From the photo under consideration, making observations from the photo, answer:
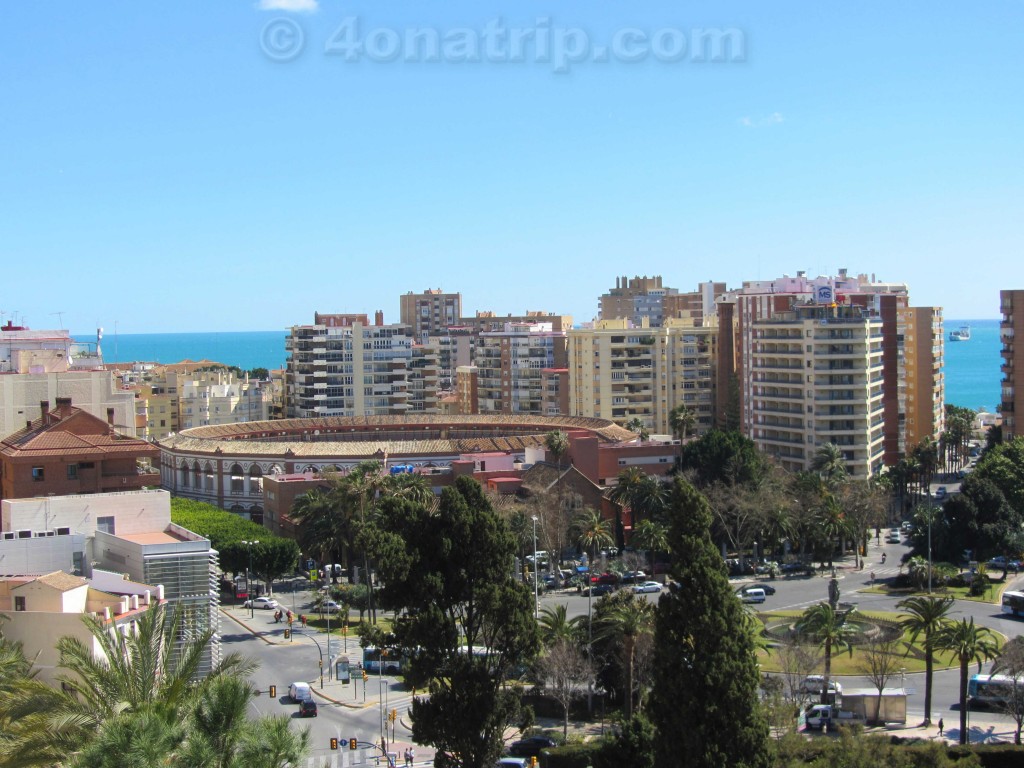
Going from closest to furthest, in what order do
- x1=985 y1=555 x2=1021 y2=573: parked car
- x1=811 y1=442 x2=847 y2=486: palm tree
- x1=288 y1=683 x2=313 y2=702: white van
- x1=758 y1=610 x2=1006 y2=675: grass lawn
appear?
x1=288 y1=683 x2=313 y2=702: white van → x1=758 y1=610 x2=1006 y2=675: grass lawn → x1=985 y1=555 x2=1021 y2=573: parked car → x1=811 y1=442 x2=847 y2=486: palm tree

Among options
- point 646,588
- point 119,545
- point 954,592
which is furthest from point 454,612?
point 954,592

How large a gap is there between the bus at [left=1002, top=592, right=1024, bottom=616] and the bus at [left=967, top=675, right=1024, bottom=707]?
12.3 m

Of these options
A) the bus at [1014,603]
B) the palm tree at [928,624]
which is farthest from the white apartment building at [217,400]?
the palm tree at [928,624]

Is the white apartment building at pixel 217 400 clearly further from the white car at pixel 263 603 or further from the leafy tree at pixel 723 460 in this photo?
the white car at pixel 263 603

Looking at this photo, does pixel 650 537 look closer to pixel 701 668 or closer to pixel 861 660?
pixel 861 660

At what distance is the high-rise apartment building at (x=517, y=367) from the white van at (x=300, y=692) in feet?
283

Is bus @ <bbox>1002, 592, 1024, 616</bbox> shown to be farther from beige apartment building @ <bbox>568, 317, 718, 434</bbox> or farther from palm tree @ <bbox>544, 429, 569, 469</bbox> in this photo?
beige apartment building @ <bbox>568, 317, 718, 434</bbox>

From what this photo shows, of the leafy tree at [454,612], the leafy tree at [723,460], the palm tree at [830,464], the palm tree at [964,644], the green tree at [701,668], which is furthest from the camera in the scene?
the palm tree at [830,464]

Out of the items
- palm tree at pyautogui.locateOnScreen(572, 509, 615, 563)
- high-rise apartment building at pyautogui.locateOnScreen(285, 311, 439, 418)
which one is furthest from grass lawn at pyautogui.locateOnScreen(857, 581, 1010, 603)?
high-rise apartment building at pyautogui.locateOnScreen(285, 311, 439, 418)

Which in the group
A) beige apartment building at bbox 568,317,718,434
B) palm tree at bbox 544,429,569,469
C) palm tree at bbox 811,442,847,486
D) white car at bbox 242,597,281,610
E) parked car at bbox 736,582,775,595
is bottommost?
white car at bbox 242,597,281,610

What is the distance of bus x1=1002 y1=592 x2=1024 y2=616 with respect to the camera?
5366cm

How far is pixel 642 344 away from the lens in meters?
110

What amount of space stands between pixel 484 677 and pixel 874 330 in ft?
206

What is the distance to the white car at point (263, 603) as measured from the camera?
61.2 metres
